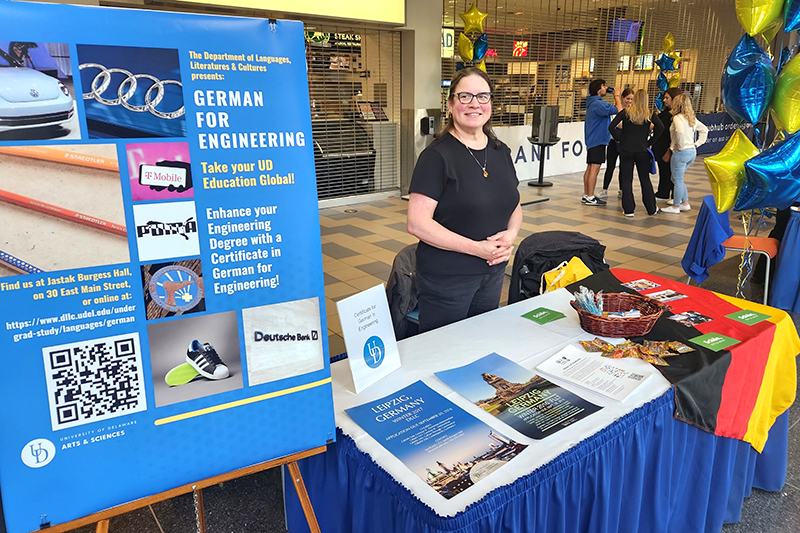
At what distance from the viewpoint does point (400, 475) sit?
3.96ft

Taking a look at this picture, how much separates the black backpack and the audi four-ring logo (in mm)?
2315

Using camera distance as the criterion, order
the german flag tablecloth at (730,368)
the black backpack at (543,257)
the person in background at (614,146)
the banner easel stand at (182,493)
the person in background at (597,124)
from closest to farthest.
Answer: the banner easel stand at (182,493) < the german flag tablecloth at (730,368) < the black backpack at (543,257) < the person in background at (597,124) < the person in background at (614,146)

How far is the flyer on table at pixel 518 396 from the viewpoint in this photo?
4.60 ft

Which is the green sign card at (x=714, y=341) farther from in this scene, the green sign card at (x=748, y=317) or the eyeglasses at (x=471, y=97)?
the eyeglasses at (x=471, y=97)

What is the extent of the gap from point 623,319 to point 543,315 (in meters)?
0.33

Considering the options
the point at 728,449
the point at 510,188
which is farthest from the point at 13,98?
the point at 728,449

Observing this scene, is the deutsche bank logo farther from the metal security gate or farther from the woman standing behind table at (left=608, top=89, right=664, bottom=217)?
the woman standing behind table at (left=608, top=89, right=664, bottom=217)

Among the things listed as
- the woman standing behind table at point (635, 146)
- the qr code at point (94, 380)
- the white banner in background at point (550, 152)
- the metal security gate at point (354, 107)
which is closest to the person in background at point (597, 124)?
the woman standing behind table at point (635, 146)

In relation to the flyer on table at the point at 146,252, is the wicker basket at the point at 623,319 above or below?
below

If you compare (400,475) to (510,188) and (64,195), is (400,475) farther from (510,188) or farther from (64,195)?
(510,188)

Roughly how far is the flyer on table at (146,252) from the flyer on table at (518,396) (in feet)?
1.75

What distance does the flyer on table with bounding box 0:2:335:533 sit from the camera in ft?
3.17

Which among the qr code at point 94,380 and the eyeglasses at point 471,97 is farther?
the eyeglasses at point 471,97

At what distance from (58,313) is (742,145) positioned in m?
3.03
